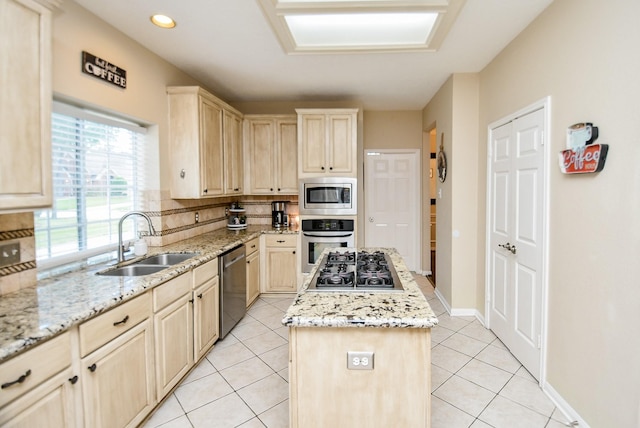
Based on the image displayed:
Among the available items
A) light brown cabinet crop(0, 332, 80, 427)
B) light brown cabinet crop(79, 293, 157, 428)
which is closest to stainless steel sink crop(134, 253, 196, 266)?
light brown cabinet crop(79, 293, 157, 428)

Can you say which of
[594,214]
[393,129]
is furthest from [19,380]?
[393,129]

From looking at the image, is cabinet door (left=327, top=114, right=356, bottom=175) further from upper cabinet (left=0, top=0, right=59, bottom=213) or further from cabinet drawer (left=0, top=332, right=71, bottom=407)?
cabinet drawer (left=0, top=332, right=71, bottom=407)

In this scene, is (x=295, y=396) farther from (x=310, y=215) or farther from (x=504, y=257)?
(x=310, y=215)

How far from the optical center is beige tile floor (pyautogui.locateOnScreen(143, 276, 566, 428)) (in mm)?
2021

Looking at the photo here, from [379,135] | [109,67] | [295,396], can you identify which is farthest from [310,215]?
[295,396]

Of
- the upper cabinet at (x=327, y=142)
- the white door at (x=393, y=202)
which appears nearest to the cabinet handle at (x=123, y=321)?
the upper cabinet at (x=327, y=142)

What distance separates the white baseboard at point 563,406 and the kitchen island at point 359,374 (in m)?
1.26

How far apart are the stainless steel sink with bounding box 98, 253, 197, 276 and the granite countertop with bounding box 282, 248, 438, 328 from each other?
1.37 meters

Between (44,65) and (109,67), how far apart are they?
104 cm

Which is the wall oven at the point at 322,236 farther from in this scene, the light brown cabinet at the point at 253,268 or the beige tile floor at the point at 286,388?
the beige tile floor at the point at 286,388

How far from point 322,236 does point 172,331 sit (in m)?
2.23

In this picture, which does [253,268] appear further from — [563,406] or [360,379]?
[563,406]

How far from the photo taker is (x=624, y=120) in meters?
1.60

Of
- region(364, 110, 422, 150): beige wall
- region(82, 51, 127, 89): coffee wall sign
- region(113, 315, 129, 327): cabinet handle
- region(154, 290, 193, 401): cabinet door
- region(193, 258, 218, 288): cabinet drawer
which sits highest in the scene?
region(364, 110, 422, 150): beige wall
